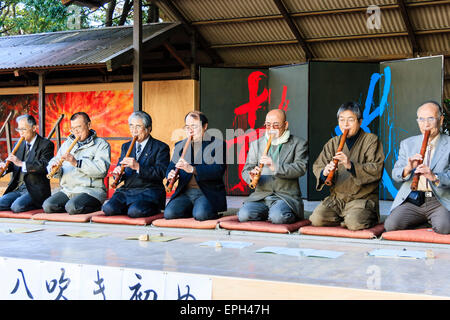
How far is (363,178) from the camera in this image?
458 centimetres

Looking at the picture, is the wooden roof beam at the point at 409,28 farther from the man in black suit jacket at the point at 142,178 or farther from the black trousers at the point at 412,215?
the man in black suit jacket at the point at 142,178

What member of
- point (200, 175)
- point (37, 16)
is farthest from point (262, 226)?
point (37, 16)

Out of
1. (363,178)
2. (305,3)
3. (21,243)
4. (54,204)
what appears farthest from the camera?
(305,3)

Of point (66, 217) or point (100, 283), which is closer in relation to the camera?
point (100, 283)

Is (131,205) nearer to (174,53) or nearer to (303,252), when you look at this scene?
(303,252)

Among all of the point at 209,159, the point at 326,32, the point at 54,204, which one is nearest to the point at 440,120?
the point at 209,159

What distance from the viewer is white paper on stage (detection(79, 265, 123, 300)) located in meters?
3.01

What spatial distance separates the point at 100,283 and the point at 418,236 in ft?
8.30

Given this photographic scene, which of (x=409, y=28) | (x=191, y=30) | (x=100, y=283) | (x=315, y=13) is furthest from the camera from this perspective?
(x=191, y=30)

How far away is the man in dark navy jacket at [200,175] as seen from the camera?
524 centimetres

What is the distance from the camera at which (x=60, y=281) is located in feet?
10.4
